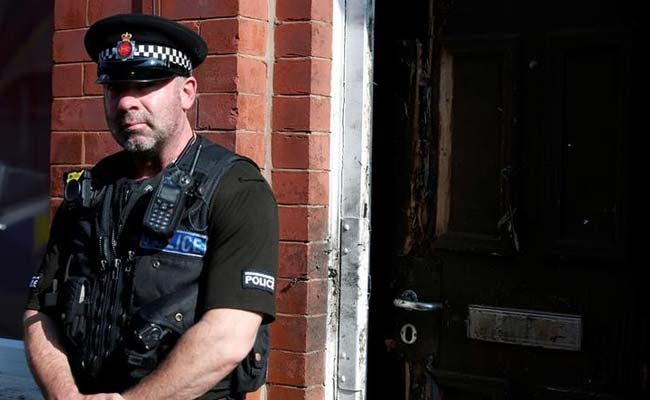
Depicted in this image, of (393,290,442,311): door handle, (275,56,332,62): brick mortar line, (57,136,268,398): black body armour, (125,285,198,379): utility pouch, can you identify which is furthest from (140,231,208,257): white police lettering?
(393,290,442,311): door handle

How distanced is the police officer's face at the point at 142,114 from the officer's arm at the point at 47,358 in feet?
1.91

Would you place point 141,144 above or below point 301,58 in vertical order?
below

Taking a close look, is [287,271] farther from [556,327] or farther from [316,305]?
[556,327]

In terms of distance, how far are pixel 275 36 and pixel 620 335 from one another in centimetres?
154

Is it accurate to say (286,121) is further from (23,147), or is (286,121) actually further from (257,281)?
(23,147)

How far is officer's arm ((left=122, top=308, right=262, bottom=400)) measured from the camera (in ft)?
8.52

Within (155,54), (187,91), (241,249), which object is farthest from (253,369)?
(155,54)

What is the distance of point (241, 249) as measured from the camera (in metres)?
2.68

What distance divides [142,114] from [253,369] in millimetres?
763

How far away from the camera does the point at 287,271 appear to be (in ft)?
11.6

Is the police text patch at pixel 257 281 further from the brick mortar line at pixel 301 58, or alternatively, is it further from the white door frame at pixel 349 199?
the brick mortar line at pixel 301 58

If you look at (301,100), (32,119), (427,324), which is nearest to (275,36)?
(301,100)

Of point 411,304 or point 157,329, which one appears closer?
point 157,329

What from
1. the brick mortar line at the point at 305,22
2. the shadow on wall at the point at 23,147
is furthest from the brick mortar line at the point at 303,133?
the shadow on wall at the point at 23,147
